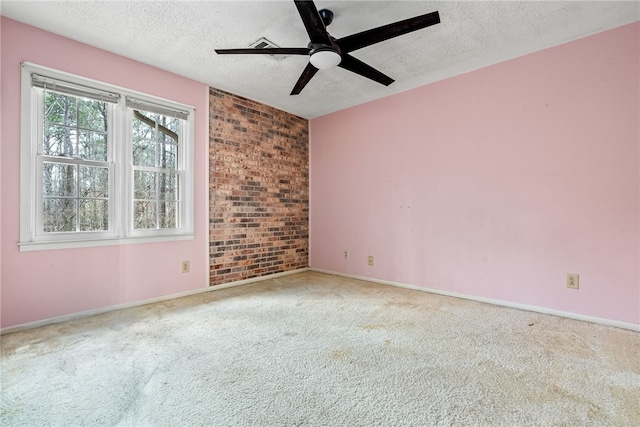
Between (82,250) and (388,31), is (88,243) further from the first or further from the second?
(388,31)

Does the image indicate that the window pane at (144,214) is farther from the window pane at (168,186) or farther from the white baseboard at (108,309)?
the white baseboard at (108,309)

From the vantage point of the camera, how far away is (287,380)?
5.30 feet

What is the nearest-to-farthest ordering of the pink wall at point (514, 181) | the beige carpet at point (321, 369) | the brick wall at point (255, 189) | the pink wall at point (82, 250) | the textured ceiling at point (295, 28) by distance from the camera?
the beige carpet at point (321, 369), the textured ceiling at point (295, 28), the pink wall at point (82, 250), the pink wall at point (514, 181), the brick wall at point (255, 189)

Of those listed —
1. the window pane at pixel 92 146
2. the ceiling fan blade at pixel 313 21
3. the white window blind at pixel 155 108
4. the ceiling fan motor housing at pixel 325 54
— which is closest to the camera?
the ceiling fan blade at pixel 313 21

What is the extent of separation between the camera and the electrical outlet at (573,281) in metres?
2.55

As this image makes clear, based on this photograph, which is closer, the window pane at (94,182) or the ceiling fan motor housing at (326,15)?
the ceiling fan motor housing at (326,15)

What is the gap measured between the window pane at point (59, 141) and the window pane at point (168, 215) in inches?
35.9

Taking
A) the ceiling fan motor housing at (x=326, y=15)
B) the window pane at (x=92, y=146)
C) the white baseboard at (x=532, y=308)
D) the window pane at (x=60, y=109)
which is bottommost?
the white baseboard at (x=532, y=308)

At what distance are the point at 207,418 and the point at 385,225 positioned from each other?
9.80 feet

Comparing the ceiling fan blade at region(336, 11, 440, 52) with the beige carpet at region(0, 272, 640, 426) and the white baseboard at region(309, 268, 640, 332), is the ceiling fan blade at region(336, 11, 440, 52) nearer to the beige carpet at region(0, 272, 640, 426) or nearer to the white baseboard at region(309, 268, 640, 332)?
the beige carpet at region(0, 272, 640, 426)

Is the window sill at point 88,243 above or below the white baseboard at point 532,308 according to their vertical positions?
above

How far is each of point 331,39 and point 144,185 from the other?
2.38 meters

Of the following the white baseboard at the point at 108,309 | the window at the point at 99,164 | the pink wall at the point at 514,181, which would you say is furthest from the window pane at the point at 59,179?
the pink wall at the point at 514,181

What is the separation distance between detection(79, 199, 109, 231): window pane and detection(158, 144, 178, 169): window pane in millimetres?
688
